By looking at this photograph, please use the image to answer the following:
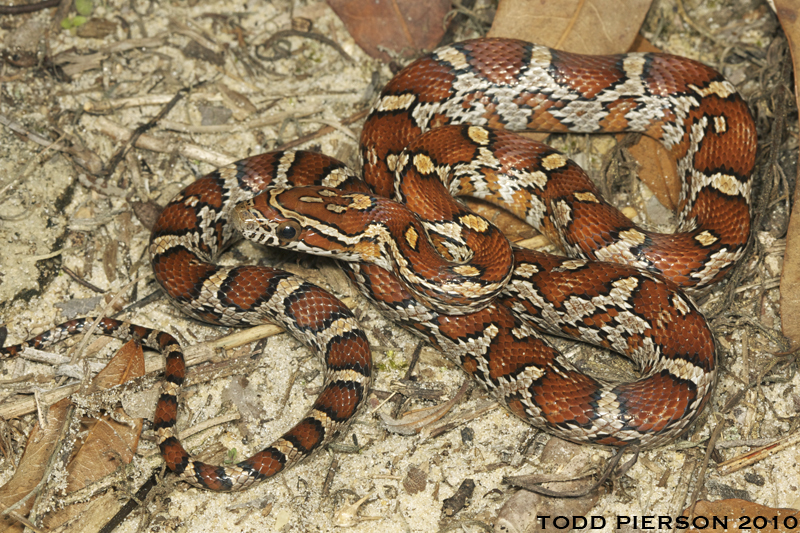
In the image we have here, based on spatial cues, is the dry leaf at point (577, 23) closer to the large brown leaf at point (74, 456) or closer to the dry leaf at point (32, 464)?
the large brown leaf at point (74, 456)

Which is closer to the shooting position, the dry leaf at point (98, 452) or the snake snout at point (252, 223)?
the dry leaf at point (98, 452)

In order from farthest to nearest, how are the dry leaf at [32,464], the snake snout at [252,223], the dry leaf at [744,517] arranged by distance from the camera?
the snake snout at [252,223], the dry leaf at [32,464], the dry leaf at [744,517]

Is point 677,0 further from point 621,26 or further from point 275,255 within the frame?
point 275,255

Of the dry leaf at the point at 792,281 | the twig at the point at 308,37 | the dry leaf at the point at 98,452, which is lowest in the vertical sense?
the dry leaf at the point at 98,452

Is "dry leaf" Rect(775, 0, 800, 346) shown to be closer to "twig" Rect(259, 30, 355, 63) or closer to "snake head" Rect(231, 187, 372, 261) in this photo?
"snake head" Rect(231, 187, 372, 261)

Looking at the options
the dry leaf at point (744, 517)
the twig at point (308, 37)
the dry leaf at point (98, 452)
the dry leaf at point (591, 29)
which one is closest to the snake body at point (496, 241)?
the dry leaf at point (591, 29)
